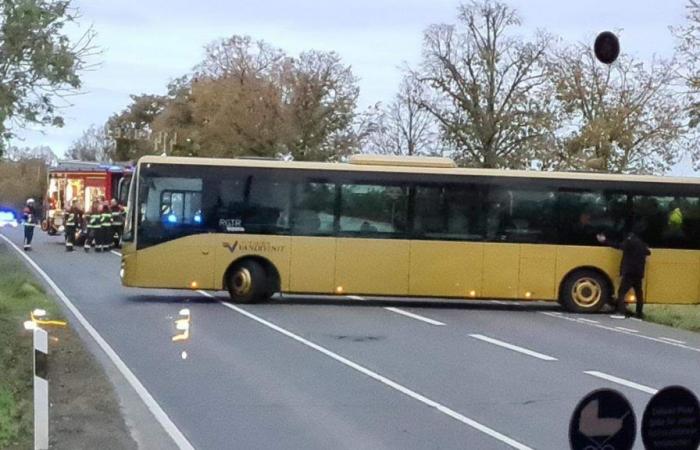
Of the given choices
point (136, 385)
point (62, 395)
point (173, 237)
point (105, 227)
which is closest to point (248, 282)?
point (173, 237)

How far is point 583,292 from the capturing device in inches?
1008

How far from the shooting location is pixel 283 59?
232ft

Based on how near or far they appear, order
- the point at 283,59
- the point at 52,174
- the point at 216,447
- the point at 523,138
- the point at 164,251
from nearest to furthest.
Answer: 1. the point at 216,447
2. the point at 164,251
3. the point at 52,174
4. the point at 523,138
5. the point at 283,59

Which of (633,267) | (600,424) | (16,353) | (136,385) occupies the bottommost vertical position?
(136,385)

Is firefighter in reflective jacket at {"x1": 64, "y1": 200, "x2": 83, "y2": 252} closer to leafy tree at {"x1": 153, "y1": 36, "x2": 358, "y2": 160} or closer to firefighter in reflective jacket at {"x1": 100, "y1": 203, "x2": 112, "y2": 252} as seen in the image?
firefighter in reflective jacket at {"x1": 100, "y1": 203, "x2": 112, "y2": 252}

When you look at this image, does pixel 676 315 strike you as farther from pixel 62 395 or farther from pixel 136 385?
pixel 62 395

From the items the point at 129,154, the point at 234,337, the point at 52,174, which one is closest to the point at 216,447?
the point at 234,337

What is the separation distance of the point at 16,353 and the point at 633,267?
1335 centimetres

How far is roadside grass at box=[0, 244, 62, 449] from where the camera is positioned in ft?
33.8

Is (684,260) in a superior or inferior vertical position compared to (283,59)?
inferior

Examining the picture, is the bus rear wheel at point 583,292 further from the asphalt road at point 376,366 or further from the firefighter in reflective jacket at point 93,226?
the firefighter in reflective jacket at point 93,226

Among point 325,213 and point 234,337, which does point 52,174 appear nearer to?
point 325,213

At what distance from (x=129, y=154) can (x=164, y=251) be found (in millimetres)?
70953

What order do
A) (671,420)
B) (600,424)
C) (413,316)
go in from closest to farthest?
(600,424) → (671,420) → (413,316)
